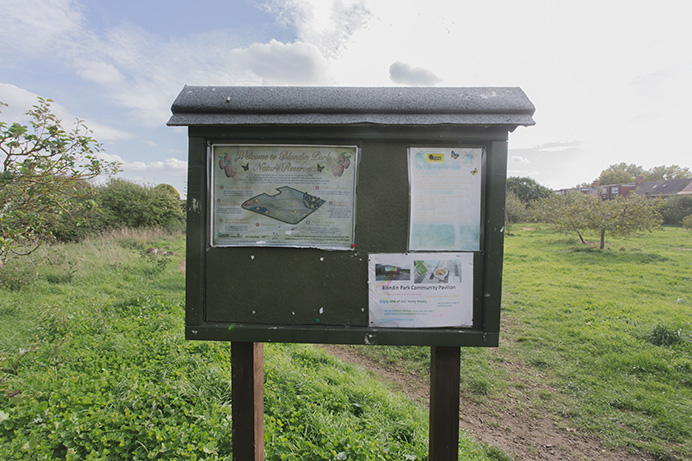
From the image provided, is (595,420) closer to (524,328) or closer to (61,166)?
(524,328)

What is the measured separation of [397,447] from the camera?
290 centimetres

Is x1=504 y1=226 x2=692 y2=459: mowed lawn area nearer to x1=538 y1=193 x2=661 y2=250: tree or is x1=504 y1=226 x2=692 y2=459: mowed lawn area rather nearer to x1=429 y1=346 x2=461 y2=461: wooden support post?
x1=538 y1=193 x2=661 y2=250: tree

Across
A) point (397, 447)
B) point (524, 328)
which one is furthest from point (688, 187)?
point (397, 447)

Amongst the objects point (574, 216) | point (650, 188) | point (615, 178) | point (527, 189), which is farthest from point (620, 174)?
point (574, 216)

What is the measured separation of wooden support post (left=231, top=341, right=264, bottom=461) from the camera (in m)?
1.80

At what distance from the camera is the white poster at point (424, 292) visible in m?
1.64

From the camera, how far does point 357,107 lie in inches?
60.8

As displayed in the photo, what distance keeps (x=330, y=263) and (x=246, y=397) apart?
0.87 m

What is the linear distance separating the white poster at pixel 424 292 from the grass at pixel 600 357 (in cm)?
366

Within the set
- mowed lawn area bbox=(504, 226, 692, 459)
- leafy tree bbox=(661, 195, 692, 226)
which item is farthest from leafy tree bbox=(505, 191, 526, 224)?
mowed lawn area bbox=(504, 226, 692, 459)

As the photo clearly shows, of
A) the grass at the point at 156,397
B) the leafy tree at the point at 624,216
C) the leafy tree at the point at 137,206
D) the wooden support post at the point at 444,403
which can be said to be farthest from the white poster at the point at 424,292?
the leafy tree at the point at 137,206

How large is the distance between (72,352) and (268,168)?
4145 mm

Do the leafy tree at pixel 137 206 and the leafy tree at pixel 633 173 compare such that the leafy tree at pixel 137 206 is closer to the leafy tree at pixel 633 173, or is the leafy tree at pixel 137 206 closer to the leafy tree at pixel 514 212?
the leafy tree at pixel 514 212

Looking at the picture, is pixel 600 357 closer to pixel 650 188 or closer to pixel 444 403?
pixel 444 403
